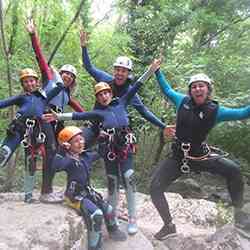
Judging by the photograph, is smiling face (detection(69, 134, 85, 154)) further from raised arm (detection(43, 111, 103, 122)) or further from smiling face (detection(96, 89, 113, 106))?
smiling face (detection(96, 89, 113, 106))

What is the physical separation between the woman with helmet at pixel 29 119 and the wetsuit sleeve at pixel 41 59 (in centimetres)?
25

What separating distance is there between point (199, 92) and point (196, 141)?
2.30 feet

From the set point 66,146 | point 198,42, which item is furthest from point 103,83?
point 198,42

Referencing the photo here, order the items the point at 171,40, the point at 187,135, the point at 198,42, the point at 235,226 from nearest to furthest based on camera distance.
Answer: the point at 187,135 → the point at 235,226 → the point at 171,40 → the point at 198,42

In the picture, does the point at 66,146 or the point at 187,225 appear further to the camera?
the point at 187,225

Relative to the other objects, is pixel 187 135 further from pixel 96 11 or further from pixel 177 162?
pixel 96 11

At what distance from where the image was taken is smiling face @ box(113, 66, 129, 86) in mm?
6438

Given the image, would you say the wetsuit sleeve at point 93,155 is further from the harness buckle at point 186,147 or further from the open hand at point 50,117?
the harness buckle at point 186,147

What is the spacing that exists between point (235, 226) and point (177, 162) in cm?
147

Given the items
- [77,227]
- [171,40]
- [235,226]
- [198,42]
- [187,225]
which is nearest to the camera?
[77,227]

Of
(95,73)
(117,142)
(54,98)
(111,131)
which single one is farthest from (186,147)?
(54,98)

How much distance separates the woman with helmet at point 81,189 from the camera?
5832mm

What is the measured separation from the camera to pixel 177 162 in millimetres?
6363

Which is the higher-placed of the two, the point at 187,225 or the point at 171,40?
the point at 171,40
